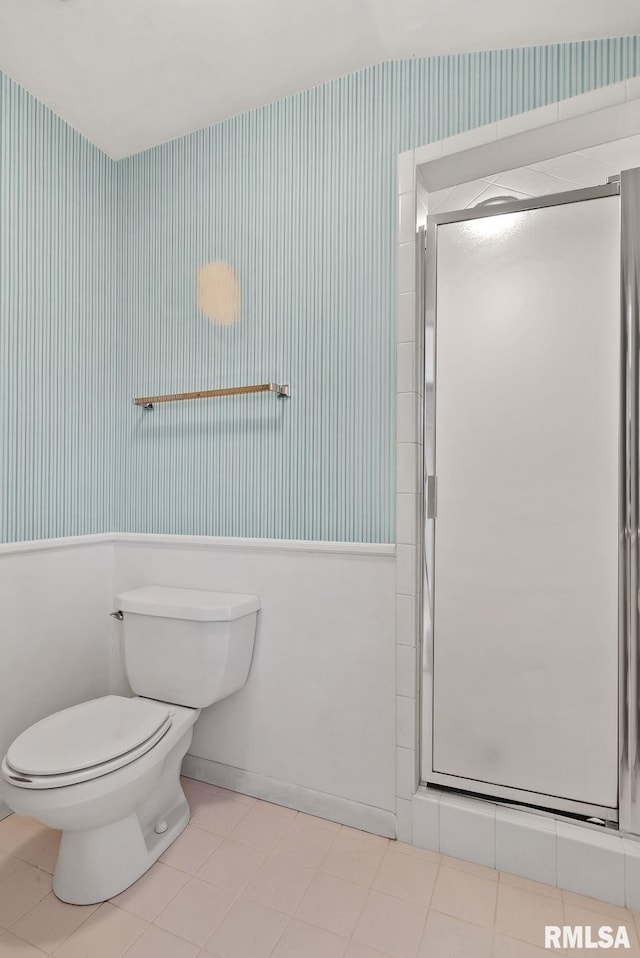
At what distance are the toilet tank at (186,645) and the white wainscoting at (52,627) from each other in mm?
296

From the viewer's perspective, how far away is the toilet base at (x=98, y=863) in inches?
51.9

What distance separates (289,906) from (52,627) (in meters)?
1.12

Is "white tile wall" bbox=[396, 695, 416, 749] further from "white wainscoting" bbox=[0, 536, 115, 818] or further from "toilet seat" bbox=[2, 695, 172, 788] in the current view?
"white wainscoting" bbox=[0, 536, 115, 818]

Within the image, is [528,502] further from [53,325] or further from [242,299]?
[53,325]

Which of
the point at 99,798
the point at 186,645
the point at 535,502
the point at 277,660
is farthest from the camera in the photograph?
the point at 277,660

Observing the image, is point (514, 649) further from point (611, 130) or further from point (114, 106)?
point (114, 106)

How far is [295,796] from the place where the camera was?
5.57 feet

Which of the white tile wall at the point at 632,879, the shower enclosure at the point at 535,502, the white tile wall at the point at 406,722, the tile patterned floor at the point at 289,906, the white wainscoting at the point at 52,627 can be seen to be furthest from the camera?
the white wainscoting at the point at 52,627

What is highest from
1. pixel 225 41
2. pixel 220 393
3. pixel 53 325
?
pixel 225 41

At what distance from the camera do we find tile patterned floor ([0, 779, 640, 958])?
1.20 meters

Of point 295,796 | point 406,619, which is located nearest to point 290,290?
point 406,619

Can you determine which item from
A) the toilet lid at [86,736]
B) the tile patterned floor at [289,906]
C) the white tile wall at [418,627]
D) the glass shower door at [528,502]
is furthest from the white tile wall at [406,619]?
the toilet lid at [86,736]

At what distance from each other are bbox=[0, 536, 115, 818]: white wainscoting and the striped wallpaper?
4.2 inches

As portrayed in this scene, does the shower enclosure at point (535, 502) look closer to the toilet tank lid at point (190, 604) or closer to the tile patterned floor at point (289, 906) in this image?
the tile patterned floor at point (289, 906)
